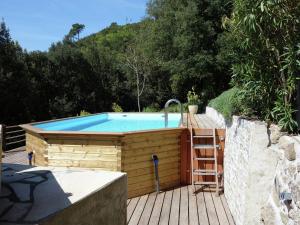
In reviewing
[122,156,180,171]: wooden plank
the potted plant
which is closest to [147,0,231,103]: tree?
the potted plant

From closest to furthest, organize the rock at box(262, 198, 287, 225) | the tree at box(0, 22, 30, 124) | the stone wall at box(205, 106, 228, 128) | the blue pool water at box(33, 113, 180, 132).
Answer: the rock at box(262, 198, 287, 225) → the stone wall at box(205, 106, 228, 128) → the blue pool water at box(33, 113, 180, 132) → the tree at box(0, 22, 30, 124)

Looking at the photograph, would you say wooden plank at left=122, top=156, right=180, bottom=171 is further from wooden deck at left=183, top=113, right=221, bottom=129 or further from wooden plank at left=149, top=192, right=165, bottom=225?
wooden deck at left=183, top=113, right=221, bottom=129

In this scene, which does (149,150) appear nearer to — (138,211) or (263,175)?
(138,211)

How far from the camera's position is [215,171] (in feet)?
21.7

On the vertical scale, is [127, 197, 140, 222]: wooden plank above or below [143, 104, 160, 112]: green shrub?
below

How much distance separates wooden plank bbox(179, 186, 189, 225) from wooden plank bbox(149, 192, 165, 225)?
0.37m

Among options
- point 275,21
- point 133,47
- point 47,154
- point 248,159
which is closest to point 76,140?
point 47,154

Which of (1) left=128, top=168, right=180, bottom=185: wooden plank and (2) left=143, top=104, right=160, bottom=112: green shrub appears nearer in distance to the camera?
(1) left=128, top=168, right=180, bottom=185: wooden plank

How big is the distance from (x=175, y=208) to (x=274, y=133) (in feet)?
8.54

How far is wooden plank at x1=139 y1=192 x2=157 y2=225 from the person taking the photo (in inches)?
208

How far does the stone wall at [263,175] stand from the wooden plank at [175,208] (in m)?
0.91

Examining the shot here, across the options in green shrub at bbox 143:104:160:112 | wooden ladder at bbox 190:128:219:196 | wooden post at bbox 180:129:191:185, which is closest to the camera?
wooden ladder at bbox 190:128:219:196

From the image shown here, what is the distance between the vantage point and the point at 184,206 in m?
5.91

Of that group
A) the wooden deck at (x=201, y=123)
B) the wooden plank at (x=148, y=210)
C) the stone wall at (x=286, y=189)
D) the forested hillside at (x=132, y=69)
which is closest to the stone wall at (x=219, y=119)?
the wooden deck at (x=201, y=123)
